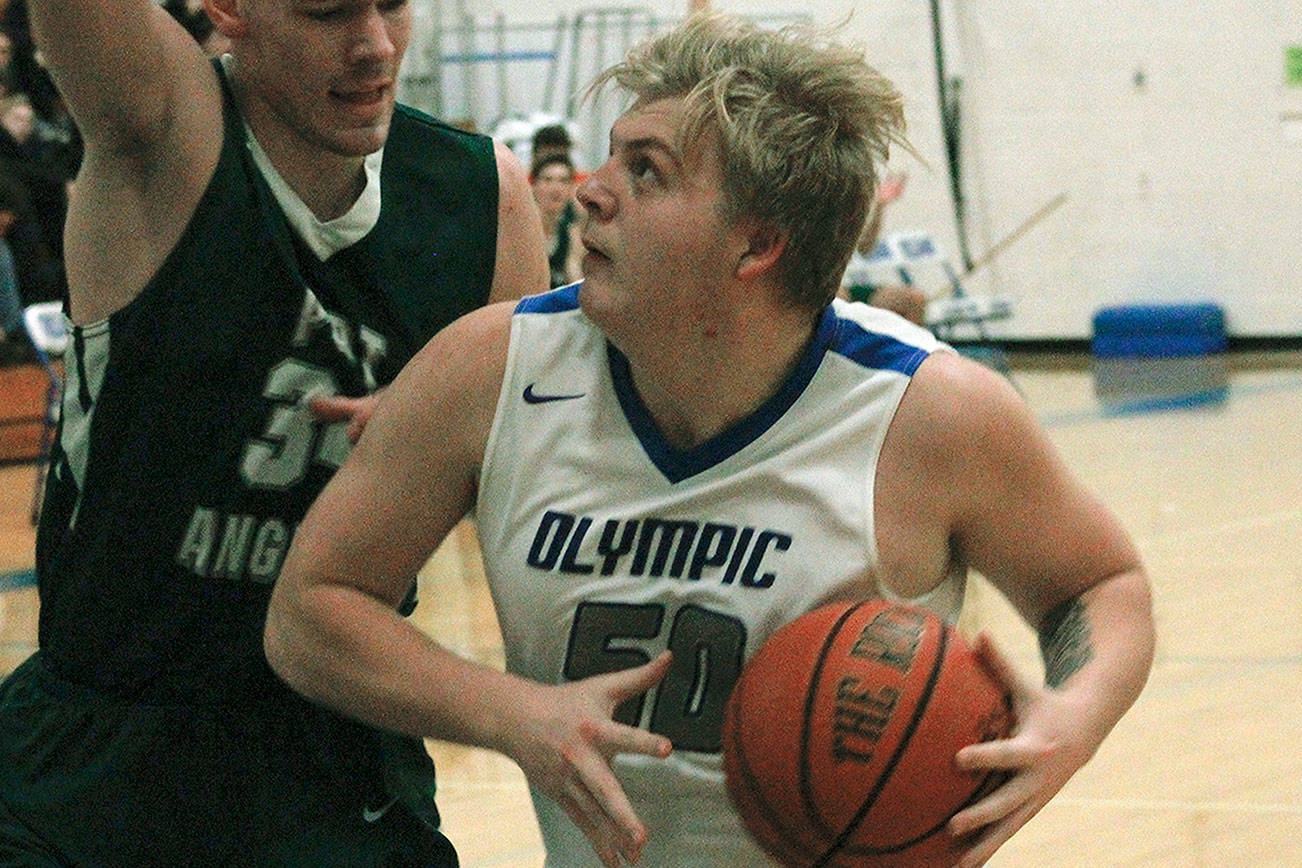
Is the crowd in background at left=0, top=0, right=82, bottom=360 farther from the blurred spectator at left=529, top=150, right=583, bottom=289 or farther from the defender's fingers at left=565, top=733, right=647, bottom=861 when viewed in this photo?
the defender's fingers at left=565, top=733, right=647, bottom=861

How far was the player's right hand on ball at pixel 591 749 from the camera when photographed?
5.73 ft

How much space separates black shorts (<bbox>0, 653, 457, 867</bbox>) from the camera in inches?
89.6

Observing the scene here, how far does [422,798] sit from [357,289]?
0.71m

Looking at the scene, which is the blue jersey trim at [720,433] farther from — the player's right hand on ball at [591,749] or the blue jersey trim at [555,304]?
the player's right hand on ball at [591,749]

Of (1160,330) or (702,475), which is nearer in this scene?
(702,475)

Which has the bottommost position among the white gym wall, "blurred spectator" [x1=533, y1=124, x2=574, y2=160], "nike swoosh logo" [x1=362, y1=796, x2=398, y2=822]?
the white gym wall

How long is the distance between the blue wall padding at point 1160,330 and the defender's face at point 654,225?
1237 cm

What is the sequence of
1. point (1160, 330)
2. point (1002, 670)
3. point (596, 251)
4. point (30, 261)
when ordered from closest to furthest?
point (1002, 670)
point (596, 251)
point (30, 261)
point (1160, 330)

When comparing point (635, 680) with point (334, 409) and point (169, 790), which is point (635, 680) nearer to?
point (334, 409)

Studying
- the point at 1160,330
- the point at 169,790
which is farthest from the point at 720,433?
the point at 1160,330

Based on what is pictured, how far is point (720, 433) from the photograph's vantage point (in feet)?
6.66

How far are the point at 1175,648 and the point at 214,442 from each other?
13.8ft

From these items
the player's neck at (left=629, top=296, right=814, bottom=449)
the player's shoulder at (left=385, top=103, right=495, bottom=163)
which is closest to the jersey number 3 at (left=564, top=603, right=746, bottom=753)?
the player's neck at (left=629, top=296, right=814, bottom=449)

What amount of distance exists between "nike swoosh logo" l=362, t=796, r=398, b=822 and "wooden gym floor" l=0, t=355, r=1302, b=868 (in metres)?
1.68
